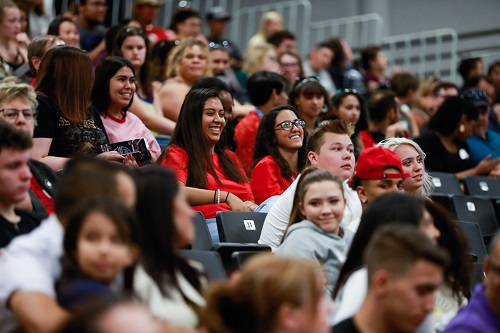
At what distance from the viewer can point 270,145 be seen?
5.95m

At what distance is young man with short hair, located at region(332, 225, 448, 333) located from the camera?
119 inches

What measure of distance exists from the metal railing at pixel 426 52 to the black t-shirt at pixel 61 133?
7.25 meters

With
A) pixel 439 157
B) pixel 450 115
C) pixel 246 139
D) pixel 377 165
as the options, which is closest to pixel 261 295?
pixel 377 165

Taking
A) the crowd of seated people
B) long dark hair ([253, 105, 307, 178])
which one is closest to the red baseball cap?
the crowd of seated people

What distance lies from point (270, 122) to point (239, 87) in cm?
263

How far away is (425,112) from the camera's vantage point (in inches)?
374

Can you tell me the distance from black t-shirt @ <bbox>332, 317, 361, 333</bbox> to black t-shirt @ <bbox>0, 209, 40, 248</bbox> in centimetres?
113

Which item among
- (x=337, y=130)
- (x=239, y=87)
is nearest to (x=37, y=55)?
(x=337, y=130)

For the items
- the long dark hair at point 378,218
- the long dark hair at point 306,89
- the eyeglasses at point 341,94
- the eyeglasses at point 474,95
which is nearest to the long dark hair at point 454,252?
the long dark hair at point 378,218

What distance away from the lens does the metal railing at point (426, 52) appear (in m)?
11.6

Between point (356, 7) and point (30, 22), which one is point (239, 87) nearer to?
point (30, 22)

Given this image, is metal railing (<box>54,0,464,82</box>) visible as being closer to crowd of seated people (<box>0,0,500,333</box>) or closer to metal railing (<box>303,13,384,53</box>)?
metal railing (<box>303,13,384,53</box>)

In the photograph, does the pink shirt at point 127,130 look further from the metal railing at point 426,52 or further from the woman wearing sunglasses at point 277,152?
the metal railing at point 426,52

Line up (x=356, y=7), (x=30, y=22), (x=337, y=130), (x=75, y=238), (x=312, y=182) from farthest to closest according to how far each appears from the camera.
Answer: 1. (x=356, y=7)
2. (x=30, y=22)
3. (x=337, y=130)
4. (x=312, y=182)
5. (x=75, y=238)
